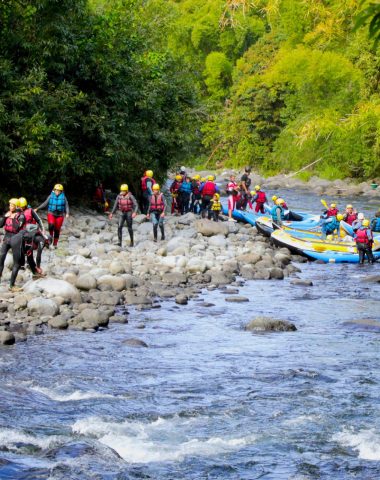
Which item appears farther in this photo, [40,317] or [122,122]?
[122,122]

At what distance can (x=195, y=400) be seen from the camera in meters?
10.6

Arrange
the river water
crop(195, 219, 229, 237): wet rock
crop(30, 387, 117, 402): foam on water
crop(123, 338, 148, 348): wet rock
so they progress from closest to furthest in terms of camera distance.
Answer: the river water
crop(30, 387, 117, 402): foam on water
crop(123, 338, 148, 348): wet rock
crop(195, 219, 229, 237): wet rock

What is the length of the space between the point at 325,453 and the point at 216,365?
3.77 metres

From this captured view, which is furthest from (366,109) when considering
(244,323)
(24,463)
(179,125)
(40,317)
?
(24,463)

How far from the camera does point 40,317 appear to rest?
14562mm

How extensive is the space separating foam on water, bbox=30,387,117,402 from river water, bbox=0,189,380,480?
2cm

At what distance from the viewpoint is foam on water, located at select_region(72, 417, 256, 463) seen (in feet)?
28.4

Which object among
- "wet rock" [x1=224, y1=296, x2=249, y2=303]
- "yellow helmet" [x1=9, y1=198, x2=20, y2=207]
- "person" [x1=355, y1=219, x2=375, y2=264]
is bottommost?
"wet rock" [x1=224, y1=296, x2=249, y2=303]

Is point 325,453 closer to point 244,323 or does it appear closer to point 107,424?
point 107,424

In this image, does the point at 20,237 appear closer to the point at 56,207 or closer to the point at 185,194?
the point at 56,207

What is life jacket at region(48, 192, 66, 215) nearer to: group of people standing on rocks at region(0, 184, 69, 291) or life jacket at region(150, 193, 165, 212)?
group of people standing on rocks at region(0, 184, 69, 291)

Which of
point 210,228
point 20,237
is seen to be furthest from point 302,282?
point 20,237

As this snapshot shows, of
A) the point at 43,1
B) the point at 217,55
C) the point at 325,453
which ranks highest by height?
the point at 217,55

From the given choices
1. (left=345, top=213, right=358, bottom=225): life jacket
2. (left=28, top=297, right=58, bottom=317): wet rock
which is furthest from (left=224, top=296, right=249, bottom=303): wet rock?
(left=345, top=213, right=358, bottom=225): life jacket
